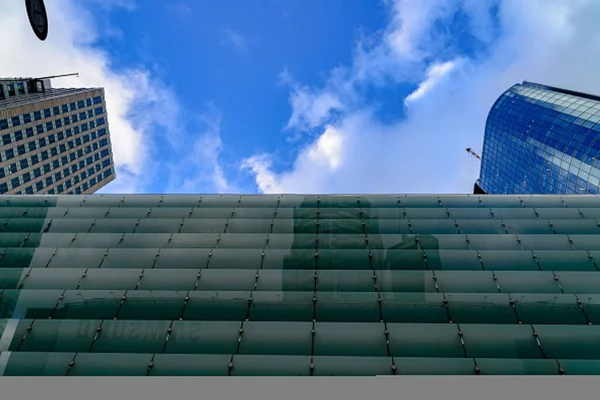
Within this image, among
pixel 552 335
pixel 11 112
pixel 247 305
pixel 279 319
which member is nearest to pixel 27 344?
pixel 247 305

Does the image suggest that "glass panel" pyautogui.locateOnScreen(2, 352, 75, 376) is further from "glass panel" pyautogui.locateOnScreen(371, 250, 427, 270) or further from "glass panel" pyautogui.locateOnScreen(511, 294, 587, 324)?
"glass panel" pyautogui.locateOnScreen(511, 294, 587, 324)

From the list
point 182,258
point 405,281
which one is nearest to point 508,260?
point 405,281

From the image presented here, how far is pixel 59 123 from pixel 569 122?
104153 millimetres

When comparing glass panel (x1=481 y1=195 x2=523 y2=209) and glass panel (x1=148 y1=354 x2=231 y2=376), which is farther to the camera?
glass panel (x1=481 y1=195 x2=523 y2=209)

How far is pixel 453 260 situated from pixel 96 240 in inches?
700

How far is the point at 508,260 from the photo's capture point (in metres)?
18.7

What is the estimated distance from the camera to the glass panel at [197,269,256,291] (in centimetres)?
1752

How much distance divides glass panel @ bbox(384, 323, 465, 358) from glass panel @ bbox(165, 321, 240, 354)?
563 cm

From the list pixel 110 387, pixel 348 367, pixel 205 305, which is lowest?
pixel 110 387

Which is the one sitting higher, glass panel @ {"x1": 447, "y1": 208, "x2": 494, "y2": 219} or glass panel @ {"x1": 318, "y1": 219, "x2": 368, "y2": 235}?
glass panel @ {"x1": 447, "y1": 208, "x2": 494, "y2": 219}

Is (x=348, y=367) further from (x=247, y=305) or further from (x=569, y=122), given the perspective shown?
(x=569, y=122)

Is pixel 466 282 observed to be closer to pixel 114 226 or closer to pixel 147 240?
pixel 147 240

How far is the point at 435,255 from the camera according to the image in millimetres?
19141

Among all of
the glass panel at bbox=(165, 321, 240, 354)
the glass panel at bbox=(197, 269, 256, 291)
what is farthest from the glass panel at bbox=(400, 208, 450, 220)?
the glass panel at bbox=(165, 321, 240, 354)
